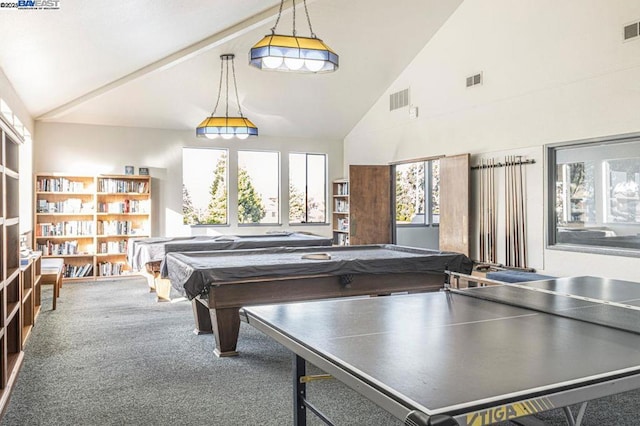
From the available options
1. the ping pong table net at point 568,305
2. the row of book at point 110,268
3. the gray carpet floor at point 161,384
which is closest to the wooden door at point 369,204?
the row of book at point 110,268

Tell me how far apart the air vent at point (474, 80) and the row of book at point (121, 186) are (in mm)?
5480

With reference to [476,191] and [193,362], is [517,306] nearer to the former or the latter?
[193,362]

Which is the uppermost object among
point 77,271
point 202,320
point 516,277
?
point 516,277

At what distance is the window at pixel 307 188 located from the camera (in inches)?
408

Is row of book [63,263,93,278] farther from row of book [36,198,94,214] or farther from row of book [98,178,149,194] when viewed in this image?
row of book [98,178,149,194]

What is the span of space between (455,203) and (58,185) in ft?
20.5

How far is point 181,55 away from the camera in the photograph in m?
6.80

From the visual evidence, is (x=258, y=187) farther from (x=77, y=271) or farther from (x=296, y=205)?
(x=77, y=271)

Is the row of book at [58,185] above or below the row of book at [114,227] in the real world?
above

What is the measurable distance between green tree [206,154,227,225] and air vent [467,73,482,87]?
4.75 metres

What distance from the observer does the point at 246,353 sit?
13.9ft

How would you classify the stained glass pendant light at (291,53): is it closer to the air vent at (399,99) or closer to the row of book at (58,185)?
the air vent at (399,99)

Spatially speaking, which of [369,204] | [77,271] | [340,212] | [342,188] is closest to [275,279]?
[369,204]

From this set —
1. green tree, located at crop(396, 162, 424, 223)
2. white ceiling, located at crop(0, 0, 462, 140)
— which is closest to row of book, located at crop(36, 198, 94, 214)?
white ceiling, located at crop(0, 0, 462, 140)
